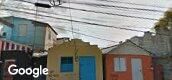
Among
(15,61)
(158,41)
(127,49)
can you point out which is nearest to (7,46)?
(15,61)

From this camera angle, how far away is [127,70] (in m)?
31.0

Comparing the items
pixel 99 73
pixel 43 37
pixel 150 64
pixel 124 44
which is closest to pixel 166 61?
pixel 150 64

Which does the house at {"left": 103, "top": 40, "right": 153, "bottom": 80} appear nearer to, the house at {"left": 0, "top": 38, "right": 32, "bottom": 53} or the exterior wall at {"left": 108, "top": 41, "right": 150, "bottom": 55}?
the exterior wall at {"left": 108, "top": 41, "right": 150, "bottom": 55}

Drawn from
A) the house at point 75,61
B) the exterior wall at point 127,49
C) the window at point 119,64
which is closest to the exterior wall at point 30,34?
the house at point 75,61

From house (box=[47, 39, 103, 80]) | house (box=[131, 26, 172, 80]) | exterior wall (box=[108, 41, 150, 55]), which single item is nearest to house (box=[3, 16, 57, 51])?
house (box=[47, 39, 103, 80])

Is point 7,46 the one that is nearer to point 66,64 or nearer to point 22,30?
point 66,64

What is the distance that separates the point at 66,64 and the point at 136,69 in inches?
275

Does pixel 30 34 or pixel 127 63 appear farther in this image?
pixel 30 34

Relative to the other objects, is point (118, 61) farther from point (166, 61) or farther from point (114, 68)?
point (166, 61)

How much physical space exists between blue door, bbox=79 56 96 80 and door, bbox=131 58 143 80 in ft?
13.4

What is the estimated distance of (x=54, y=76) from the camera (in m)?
29.4

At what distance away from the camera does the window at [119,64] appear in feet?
101

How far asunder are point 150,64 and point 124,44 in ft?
10.7

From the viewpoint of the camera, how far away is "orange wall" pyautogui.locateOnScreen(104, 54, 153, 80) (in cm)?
3053
